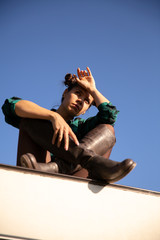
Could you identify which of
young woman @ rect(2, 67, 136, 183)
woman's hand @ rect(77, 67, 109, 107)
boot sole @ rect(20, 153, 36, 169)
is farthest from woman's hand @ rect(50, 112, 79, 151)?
woman's hand @ rect(77, 67, 109, 107)

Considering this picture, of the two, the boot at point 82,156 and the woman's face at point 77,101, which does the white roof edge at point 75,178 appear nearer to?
the boot at point 82,156

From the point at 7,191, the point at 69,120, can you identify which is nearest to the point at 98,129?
the point at 69,120

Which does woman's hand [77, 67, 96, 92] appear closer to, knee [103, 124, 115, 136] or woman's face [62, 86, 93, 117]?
woman's face [62, 86, 93, 117]

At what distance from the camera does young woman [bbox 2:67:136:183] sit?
163 cm

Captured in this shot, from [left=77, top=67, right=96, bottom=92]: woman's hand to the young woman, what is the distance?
70mm

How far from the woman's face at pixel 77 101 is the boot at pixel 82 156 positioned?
63 centimetres

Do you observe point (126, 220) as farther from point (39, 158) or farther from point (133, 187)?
point (39, 158)

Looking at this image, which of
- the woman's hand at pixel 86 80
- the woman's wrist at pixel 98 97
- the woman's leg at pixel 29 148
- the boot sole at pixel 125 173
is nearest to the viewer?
the boot sole at pixel 125 173

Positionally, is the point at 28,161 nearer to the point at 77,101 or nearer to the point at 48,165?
the point at 48,165

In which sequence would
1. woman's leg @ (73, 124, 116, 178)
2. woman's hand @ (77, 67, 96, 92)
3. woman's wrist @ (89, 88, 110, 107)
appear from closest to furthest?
1. woman's leg @ (73, 124, 116, 178)
2. woman's wrist @ (89, 88, 110, 107)
3. woman's hand @ (77, 67, 96, 92)

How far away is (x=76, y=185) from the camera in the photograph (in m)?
1.54

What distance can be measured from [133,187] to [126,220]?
0.64 ft

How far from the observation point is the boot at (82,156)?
1582mm

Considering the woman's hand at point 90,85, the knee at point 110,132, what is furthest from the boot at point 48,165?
the woman's hand at point 90,85
